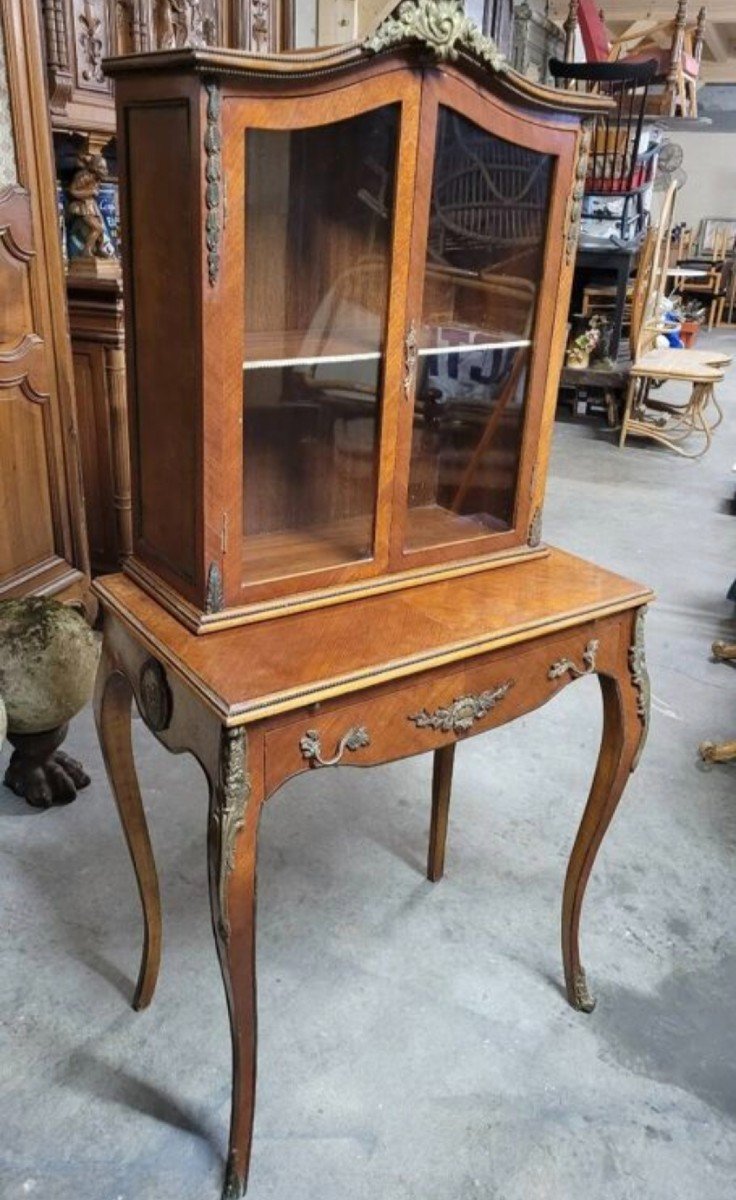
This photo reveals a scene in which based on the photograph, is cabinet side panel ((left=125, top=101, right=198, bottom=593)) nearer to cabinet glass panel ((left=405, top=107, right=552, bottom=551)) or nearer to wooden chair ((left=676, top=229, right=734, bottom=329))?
cabinet glass panel ((left=405, top=107, right=552, bottom=551))

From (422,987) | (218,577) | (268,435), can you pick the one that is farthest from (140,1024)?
(268,435)

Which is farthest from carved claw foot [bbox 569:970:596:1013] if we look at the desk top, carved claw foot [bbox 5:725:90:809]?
carved claw foot [bbox 5:725:90:809]

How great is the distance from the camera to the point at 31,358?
7.49 feet

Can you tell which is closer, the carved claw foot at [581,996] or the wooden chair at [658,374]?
the carved claw foot at [581,996]

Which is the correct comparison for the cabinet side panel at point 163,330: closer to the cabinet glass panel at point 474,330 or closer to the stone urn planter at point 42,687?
the cabinet glass panel at point 474,330

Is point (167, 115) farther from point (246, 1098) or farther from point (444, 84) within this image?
point (246, 1098)

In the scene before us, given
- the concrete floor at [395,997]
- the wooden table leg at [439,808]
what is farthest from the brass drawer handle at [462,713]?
the concrete floor at [395,997]

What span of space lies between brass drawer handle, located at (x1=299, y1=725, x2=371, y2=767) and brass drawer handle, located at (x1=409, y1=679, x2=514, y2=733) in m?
0.08

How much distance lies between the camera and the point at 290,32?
318 cm

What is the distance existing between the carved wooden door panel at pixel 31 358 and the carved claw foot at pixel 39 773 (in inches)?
17.7

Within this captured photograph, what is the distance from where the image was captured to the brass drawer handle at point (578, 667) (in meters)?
1.34

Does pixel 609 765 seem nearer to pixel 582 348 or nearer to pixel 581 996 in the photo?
pixel 581 996

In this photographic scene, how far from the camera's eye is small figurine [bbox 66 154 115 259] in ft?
8.98

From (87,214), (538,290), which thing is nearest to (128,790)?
(538,290)
